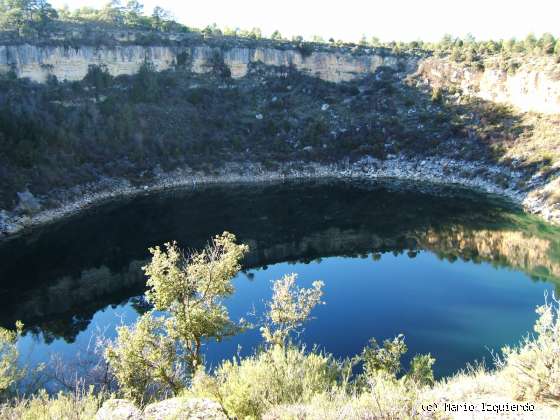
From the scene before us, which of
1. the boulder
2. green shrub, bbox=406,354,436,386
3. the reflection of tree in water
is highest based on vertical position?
the boulder

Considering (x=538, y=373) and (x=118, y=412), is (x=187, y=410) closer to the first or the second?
(x=118, y=412)

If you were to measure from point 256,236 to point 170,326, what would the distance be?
25735 millimetres

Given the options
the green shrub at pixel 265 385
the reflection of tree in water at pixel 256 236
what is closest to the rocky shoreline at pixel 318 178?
the reflection of tree in water at pixel 256 236

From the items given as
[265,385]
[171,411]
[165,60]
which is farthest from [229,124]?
[171,411]

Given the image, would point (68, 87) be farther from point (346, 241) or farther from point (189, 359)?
point (189, 359)

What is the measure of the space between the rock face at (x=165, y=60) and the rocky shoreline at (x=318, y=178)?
18.2 metres

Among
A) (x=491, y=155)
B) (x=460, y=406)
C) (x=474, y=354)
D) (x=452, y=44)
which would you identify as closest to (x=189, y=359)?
(x=460, y=406)

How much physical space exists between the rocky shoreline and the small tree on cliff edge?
96.0ft

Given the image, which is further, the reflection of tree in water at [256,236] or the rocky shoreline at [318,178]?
the rocky shoreline at [318,178]

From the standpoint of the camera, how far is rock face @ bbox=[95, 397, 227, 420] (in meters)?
8.75

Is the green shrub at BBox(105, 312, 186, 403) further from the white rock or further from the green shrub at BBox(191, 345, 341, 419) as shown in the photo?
the white rock

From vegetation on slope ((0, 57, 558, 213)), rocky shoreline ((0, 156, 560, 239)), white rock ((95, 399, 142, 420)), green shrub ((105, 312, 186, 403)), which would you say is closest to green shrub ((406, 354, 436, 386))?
green shrub ((105, 312, 186, 403))

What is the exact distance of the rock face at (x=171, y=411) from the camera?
875cm

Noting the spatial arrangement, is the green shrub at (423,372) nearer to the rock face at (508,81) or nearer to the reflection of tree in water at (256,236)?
the reflection of tree in water at (256,236)
